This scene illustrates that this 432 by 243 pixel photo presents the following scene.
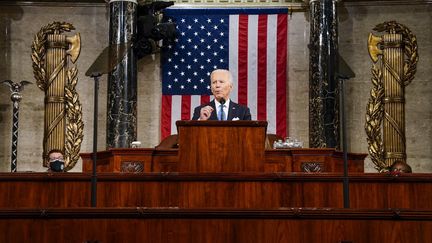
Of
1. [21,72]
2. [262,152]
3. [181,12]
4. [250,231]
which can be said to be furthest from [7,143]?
[250,231]

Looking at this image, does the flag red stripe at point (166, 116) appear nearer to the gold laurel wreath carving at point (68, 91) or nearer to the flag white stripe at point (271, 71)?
the gold laurel wreath carving at point (68, 91)

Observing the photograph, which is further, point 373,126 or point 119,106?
point 373,126

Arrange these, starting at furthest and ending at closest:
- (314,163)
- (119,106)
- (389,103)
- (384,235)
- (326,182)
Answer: (389,103) < (119,106) < (314,163) < (326,182) < (384,235)

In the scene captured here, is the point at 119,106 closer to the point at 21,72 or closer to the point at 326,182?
the point at 21,72

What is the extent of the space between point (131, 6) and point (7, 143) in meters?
3.46

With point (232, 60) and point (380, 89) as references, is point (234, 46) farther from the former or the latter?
point (380, 89)

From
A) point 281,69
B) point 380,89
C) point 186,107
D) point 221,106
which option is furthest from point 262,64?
point 221,106

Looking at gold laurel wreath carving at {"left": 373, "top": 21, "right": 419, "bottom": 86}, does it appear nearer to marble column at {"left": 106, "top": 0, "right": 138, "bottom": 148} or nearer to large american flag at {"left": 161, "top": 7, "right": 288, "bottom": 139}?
large american flag at {"left": 161, "top": 7, "right": 288, "bottom": 139}

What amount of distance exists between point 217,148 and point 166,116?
6914mm

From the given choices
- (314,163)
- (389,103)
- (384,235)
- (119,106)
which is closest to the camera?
(384,235)

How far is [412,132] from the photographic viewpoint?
14.9m

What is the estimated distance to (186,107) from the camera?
14914 mm

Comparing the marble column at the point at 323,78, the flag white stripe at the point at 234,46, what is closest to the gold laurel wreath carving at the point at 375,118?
the marble column at the point at 323,78

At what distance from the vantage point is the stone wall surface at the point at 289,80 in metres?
15.0
